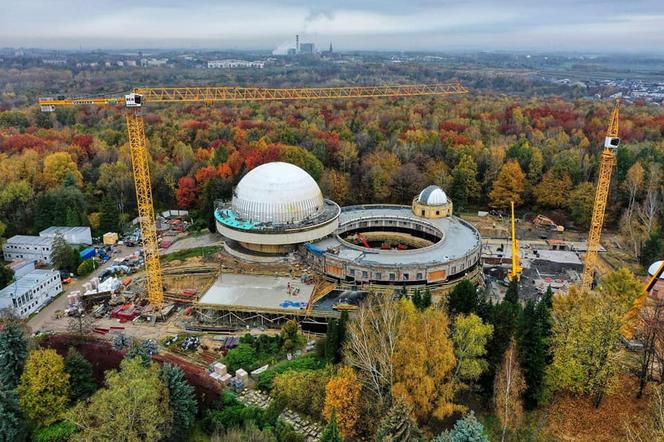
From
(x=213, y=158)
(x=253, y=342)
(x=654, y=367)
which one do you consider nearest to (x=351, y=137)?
(x=213, y=158)

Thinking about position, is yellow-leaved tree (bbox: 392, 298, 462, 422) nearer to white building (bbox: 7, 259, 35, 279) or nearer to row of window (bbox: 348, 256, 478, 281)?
row of window (bbox: 348, 256, 478, 281)

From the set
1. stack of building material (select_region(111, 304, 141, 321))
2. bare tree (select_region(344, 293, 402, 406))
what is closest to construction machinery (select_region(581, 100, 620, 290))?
bare tree (select_region(344, 293, 402, 406))

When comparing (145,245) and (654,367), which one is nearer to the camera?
(654,367)

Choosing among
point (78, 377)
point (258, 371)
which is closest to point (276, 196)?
point (258, 371)

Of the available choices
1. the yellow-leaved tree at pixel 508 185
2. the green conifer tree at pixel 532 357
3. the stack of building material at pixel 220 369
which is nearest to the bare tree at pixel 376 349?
the green conifer tree at pixel 532 357

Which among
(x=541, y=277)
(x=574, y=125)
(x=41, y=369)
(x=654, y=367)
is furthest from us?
(x=574, y=125)

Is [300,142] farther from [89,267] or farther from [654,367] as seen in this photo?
[654,367]
